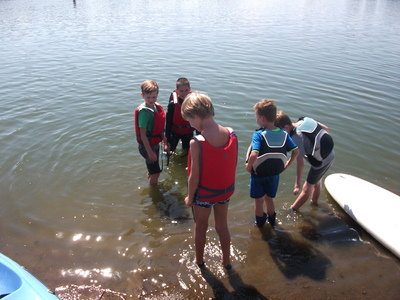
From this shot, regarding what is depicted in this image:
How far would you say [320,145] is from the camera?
4.41 m

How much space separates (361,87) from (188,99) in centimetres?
1011

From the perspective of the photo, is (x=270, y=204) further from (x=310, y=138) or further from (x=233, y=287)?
(x=233, y=287)

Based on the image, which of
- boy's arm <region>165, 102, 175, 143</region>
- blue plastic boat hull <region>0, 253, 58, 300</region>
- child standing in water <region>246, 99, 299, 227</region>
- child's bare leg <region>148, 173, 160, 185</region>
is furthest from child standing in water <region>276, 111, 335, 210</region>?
blue plastic boat hull <region>0, 253, 58, 300</region>

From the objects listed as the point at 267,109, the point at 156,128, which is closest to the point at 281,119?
the point at 267,109

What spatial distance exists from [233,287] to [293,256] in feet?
3.47

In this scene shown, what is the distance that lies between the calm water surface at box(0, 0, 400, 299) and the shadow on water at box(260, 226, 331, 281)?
2 cm

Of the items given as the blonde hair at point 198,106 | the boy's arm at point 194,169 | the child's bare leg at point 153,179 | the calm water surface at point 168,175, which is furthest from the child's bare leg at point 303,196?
the blonde hair at point 198,106

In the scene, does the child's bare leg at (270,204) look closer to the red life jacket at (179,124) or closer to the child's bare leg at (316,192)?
the child's bare leg at (316,192)

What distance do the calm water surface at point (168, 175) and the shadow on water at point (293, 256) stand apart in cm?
2

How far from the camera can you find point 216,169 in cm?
324

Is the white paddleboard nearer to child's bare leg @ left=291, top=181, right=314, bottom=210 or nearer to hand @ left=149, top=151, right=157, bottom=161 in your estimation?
child's bare leg @ left=291, top=181, right=314, bottom=210

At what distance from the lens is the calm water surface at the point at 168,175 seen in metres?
4.04

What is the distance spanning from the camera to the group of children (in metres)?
3.15

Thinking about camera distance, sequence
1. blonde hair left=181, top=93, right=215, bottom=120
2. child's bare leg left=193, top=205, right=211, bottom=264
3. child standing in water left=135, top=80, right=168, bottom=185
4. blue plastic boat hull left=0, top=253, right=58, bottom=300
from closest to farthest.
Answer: blue plastic boat hull left=0, top=253, right=58, bottom=300, blonde hair left=181, top=93, right=215, bottom=120, child's bare leg left=193, top=205, right=211, bottom=264, child standing in water left=135, top=80, right=168, bottom=185
